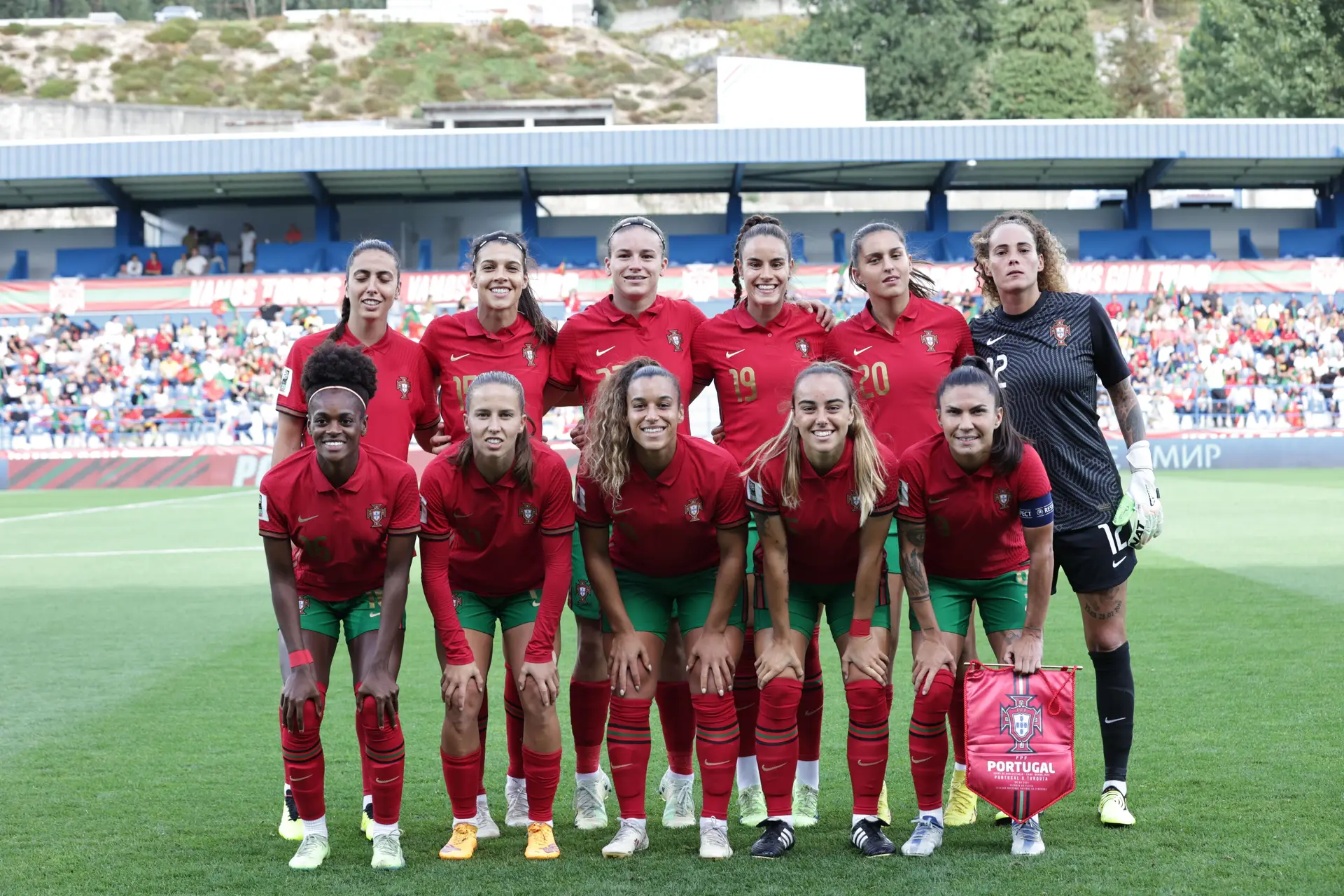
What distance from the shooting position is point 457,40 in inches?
2773

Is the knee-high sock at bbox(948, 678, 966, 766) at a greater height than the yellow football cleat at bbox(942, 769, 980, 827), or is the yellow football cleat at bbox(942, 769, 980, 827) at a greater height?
the knee-high sock at bbox(948, 678, 966, 766)

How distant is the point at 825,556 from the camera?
459 centimetres

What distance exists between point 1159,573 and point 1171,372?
59.9ft

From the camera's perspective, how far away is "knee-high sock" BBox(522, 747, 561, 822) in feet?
15.0

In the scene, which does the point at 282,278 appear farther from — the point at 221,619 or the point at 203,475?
the point at 221,619

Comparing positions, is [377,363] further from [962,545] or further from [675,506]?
[962,545]

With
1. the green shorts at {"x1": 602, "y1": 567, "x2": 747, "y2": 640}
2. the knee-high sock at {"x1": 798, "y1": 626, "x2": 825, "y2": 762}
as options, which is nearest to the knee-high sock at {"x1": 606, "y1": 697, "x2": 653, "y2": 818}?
the green shorts at {"x1": 602, "y1": 567, "x2": 747, "y2": 640}

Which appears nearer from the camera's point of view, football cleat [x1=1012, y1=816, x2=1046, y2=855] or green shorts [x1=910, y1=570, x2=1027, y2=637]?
football cleat [x1=1012, y1=816, x2=1046, y2=855]

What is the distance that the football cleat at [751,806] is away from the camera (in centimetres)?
487

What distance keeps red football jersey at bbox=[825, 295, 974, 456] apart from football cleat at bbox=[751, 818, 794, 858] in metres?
1.42

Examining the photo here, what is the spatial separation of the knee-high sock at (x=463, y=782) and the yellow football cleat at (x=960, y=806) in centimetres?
167

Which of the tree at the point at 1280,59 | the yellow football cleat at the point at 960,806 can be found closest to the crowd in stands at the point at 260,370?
the tree at the point at 1280,59

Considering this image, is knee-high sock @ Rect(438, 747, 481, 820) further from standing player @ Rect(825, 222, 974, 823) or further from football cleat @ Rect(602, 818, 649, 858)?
standing player @ Rect(825, 222, 974, 823)

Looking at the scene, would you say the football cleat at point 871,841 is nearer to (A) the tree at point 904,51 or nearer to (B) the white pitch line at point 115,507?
(B) the white pitch line at point 115,507
